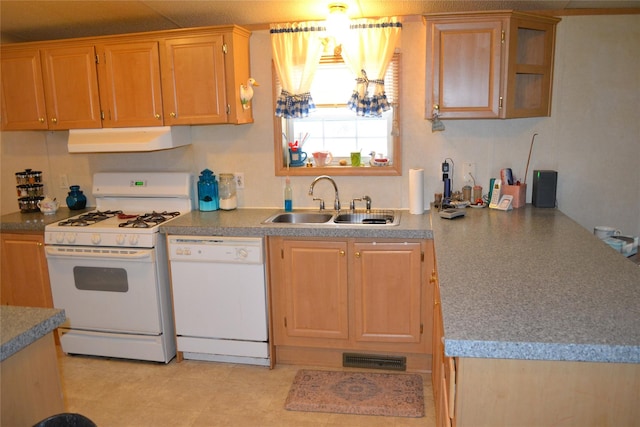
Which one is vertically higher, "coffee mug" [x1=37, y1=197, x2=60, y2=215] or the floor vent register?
"coffee mug" [x1=37, y1=197, x2=60, y2=215]

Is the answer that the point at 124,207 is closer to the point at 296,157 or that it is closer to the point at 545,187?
the point at 296,157

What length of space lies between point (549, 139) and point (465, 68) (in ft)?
2.67

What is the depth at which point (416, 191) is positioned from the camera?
3.30 m

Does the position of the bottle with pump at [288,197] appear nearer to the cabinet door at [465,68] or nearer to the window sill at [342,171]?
the window sill at [342,171]

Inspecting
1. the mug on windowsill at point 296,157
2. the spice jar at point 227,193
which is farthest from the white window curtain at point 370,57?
the spice jar at point 227,193

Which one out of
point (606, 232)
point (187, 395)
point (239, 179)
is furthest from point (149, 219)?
point (606, 232)

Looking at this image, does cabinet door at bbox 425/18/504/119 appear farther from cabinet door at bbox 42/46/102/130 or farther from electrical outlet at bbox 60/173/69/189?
electrical outlet at bbox 60/173/69/189

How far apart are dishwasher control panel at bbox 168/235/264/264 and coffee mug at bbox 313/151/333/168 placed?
82 cm

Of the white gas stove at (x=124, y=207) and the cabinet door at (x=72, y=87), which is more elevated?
the cabinet door at (x=72, y=87)

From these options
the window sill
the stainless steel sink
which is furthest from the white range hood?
the stainless steel sink

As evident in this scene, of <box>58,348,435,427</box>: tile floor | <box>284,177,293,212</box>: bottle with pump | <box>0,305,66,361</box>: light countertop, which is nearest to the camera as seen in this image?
<box>0,305,66,361</box>: light countertop

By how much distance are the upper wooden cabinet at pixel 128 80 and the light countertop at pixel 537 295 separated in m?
1.69

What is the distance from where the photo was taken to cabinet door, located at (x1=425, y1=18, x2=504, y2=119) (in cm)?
297

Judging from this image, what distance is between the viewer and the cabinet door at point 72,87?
339 cm
